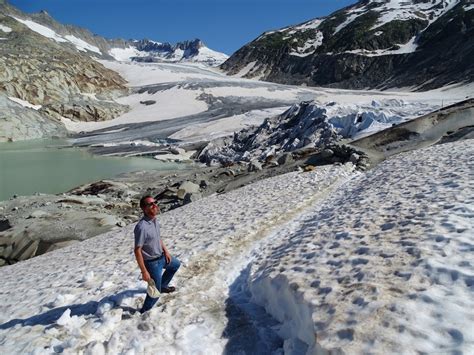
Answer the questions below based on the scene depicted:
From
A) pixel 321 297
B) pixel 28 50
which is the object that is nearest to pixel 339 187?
pixel 321 297

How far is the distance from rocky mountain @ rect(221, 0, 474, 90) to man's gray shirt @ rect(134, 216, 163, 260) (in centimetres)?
10438

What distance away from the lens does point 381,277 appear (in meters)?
6.21

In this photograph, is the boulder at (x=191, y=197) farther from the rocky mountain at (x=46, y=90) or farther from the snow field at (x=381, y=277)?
the rocky mountain at (x=46, y=90)

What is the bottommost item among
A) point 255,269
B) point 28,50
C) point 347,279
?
point 255,269

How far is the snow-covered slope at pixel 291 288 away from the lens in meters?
5.21

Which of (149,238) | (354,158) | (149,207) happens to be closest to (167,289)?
(149,238)

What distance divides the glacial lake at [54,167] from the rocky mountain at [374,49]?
80.9 meters

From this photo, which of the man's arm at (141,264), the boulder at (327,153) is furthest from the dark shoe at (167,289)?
the boulder at (327,153)

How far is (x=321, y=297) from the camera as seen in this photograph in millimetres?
6184

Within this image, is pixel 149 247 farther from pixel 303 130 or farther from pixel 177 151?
pixel 177 151

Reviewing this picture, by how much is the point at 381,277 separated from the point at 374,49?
150 metres

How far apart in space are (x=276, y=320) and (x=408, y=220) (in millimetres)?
3479

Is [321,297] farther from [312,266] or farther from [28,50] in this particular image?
[28,50]

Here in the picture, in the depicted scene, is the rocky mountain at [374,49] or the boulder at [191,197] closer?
the boulder at [191,197]
